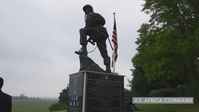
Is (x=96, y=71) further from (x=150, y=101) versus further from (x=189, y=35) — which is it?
(x=150, y=101)

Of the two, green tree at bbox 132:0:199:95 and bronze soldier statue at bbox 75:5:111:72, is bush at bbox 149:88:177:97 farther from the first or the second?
bronze soldier statue at bbox 75:5:111:72

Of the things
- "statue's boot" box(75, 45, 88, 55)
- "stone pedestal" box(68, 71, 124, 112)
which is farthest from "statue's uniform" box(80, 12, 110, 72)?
"stone pedestal" box(68, 71, 124, 112)

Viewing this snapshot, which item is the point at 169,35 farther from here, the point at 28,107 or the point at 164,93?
the point at 28,107

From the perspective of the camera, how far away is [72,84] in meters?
9.91

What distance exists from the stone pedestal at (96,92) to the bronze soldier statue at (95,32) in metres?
0.96

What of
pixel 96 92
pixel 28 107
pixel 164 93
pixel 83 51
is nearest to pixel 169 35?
pixel 164 93

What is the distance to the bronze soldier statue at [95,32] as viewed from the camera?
1037 cm

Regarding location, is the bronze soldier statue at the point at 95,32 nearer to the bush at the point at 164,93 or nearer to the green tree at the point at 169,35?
the green tree at the point at 169,35

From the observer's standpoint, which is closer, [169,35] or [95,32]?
[95,32]

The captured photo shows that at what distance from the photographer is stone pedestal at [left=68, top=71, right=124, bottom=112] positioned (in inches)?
349

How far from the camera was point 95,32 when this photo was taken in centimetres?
1049

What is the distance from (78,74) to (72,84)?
654 mm

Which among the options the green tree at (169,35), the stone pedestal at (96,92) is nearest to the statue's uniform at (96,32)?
the stone pedestal at (96,92)

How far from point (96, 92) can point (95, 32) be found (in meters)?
2.49
